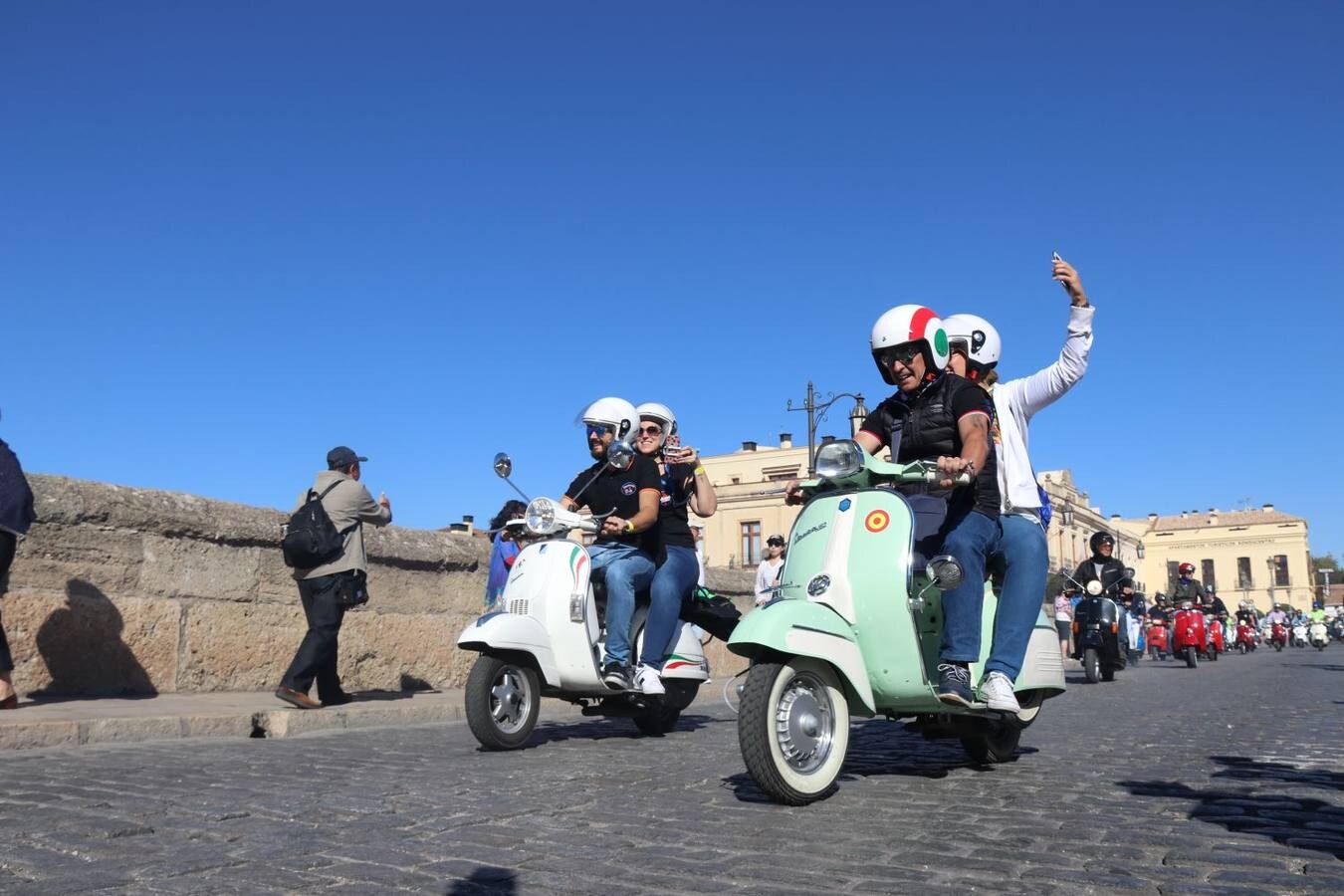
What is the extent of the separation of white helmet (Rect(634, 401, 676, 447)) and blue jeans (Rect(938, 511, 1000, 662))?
10.4ft

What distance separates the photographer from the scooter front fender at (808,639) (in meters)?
4.27

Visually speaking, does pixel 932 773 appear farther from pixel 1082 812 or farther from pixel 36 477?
pixel 36 477

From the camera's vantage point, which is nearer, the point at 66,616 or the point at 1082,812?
the point at 1082,812

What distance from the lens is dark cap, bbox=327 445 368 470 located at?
833 cm

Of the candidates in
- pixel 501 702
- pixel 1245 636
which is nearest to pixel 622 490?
pixel 501 702

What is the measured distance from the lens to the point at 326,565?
788 centimetres

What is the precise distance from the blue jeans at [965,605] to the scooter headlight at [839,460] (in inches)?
21.2

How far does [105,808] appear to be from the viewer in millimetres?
4145

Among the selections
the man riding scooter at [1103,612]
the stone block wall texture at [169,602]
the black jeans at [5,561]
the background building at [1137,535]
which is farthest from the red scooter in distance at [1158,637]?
the background building at [1137,535]

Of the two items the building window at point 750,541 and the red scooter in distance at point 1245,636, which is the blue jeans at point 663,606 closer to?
the red scooter in distance at point 1245,636

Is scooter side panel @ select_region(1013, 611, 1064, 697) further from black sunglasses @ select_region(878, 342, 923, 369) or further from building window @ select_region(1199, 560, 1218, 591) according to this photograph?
building window @ select_region(1199, 560, 1218, 591)

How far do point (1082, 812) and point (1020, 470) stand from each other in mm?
1762

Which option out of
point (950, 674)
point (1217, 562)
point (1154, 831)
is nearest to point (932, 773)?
point (950, 674)

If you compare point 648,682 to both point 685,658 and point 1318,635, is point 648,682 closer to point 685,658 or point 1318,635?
point 685,658
